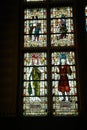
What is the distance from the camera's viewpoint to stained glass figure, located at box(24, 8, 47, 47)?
7207mm

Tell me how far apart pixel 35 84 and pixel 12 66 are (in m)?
0.55

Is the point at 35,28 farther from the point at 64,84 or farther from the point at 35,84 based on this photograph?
the point at 64,84

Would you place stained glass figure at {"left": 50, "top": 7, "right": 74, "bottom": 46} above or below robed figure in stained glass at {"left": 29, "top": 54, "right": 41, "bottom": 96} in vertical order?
above

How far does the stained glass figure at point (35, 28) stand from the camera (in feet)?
23.6

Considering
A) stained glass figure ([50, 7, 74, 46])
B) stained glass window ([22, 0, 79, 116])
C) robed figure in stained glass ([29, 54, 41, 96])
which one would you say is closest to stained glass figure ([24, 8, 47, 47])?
stained glass window ([22, 0, 79, 116])

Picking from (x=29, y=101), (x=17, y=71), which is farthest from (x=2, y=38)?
(x=29, y=101)

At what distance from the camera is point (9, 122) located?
6469 mm

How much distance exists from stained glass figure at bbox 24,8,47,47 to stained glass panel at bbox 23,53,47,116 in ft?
0.83

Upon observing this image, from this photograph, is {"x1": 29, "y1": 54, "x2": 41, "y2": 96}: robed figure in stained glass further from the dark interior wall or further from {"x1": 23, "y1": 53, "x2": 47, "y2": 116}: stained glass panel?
the dark interior wall

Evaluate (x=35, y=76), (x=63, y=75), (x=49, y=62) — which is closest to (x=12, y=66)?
(x=35, y=76)

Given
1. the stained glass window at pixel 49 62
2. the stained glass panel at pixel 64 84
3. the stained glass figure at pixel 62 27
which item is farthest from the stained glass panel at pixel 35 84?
the stained glass figure at pixel 62 27

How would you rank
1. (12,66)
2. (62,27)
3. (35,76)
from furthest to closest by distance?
(62,27) → (35,76) → (12,66)

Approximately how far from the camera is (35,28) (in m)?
7.36

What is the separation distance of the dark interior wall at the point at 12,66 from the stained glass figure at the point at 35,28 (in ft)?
0.85
